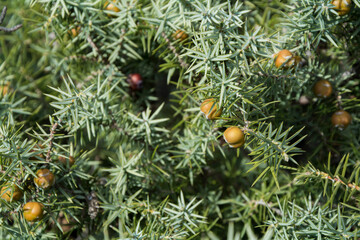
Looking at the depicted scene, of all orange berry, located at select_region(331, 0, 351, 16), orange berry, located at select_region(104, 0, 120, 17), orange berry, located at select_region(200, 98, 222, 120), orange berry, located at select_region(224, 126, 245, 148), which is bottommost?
orange berry, located at select_region(224, 126, 245, 148)

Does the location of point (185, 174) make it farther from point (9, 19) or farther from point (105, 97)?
point (9, 19)

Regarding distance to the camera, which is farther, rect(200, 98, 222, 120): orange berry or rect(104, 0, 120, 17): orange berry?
rect(104, 0, 120, 17): orange berry

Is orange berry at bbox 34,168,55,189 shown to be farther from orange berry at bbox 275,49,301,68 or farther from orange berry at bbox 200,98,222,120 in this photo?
orange berry at bbox 275,49,301,68

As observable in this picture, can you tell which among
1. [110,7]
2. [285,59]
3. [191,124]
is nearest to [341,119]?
[285,59]

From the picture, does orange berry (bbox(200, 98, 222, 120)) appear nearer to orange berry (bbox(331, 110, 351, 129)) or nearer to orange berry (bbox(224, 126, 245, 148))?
orange berry (bbox(224, 126, 245, 148))

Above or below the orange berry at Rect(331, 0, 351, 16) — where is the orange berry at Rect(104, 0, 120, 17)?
Result: above

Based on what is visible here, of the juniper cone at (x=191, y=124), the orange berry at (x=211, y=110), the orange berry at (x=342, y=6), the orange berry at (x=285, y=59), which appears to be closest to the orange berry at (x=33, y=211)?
the juniper cone at (x=191, y=124)

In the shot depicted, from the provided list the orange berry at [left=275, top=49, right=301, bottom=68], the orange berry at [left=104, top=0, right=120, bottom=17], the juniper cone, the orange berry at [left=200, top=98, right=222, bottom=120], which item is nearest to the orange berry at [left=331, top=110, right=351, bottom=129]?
the juniper cone
